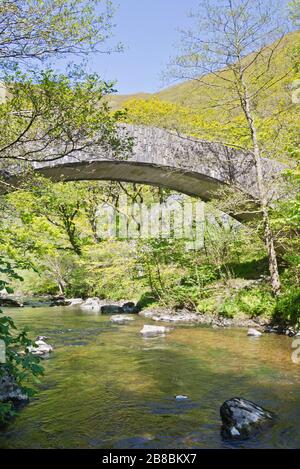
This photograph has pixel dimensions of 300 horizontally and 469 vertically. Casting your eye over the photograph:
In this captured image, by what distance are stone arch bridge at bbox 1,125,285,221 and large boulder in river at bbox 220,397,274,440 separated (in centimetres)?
870

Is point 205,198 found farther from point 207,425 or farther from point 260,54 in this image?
point 207,425

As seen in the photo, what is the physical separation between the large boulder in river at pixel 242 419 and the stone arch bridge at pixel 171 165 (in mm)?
8696

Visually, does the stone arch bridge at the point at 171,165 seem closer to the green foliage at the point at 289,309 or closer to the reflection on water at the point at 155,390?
the green foliage at the point at 289,309

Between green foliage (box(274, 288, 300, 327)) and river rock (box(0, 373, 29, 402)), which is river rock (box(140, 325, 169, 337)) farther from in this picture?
river rock (box(0, 373, 29, 402))

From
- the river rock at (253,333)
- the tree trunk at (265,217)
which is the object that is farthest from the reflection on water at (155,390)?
the tree trunk at (265,217)

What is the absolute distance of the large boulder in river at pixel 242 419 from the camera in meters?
4.51

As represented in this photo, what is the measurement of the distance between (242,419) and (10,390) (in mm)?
3087

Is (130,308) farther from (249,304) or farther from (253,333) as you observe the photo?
(253,333)

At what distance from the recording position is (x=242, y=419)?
15.1ft

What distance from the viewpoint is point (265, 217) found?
11797 millimetres

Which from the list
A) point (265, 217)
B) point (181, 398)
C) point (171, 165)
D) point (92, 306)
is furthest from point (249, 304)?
point (92, 306)

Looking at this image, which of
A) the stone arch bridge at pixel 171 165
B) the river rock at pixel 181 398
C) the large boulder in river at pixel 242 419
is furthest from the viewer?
the stone arch bridge at pixel 171 165
